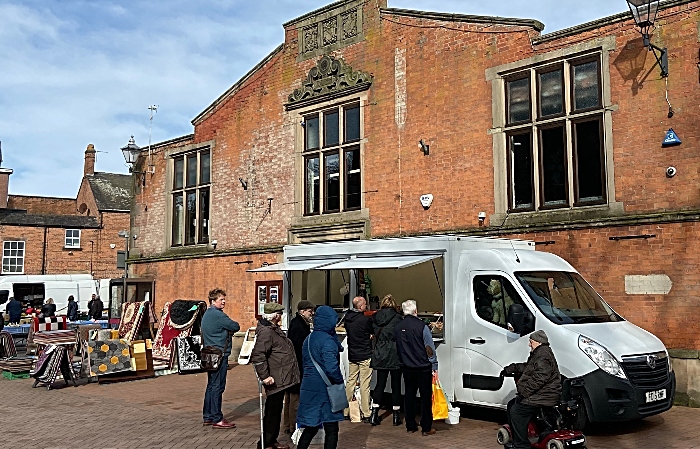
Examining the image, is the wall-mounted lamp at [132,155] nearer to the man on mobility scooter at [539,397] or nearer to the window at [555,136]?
the window at [555,136]

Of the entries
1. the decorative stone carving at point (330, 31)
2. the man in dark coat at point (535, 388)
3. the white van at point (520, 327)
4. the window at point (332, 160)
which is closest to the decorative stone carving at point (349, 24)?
the decorative stone carving at point (330, 31)

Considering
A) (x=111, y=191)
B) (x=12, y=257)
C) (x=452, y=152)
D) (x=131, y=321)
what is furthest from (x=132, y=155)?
(x=111, y=191)

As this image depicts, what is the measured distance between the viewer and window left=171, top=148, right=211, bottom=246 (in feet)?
63.0

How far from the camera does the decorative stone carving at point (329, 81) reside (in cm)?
1538

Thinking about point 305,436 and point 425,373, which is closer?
point 305,436

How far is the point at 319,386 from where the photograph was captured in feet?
22.5

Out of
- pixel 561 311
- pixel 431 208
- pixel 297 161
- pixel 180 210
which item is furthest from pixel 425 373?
pixel 180 210

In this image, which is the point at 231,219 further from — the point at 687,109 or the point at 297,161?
the point at 687,109

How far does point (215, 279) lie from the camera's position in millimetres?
18344

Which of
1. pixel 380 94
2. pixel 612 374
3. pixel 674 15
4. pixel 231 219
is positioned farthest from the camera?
pixel 231 219

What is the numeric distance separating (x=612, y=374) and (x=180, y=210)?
47.6 ft

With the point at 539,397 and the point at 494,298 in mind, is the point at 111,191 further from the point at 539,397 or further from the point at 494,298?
the point at 539,397

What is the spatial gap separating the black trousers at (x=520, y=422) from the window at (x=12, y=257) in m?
36.7

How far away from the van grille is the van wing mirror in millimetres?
1301
